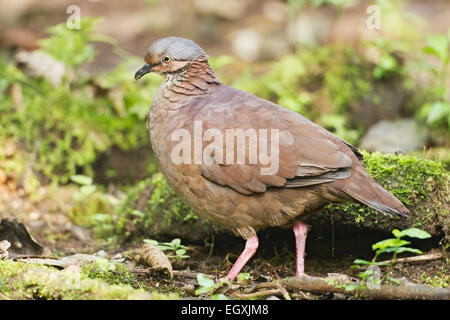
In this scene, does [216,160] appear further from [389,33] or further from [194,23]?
[194,23]

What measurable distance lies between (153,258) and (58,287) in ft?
3.14

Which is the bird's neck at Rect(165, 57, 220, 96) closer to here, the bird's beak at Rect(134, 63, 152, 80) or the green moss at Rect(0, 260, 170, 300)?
the bird's beak at Rect(134, 63, 152, 80)

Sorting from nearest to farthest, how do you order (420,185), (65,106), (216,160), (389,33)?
(216,160), (420,185), (65,106), (389,33)

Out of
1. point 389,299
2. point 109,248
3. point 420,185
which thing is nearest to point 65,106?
point 109,248

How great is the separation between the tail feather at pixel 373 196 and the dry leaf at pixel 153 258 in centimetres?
140

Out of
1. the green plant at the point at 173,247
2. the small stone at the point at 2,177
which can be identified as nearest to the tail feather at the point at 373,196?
the green plant at the point at 173,247

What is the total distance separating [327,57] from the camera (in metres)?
8.09

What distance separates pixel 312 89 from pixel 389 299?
190 inches

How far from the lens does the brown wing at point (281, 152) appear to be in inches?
161

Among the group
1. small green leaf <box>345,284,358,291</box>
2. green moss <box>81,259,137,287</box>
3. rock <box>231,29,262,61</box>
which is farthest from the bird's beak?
rock <box>231,29,262,61</box>

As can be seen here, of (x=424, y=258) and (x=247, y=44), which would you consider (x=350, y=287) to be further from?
(x=247, y=44)

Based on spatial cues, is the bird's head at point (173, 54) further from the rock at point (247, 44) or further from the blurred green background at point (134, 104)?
the rock at point (247, 44)

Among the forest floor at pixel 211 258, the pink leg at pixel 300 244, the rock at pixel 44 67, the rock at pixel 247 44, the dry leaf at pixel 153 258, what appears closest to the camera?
A: the forest floor at pixel 211 258

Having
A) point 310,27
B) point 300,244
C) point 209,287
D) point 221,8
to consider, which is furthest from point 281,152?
point 221,8
